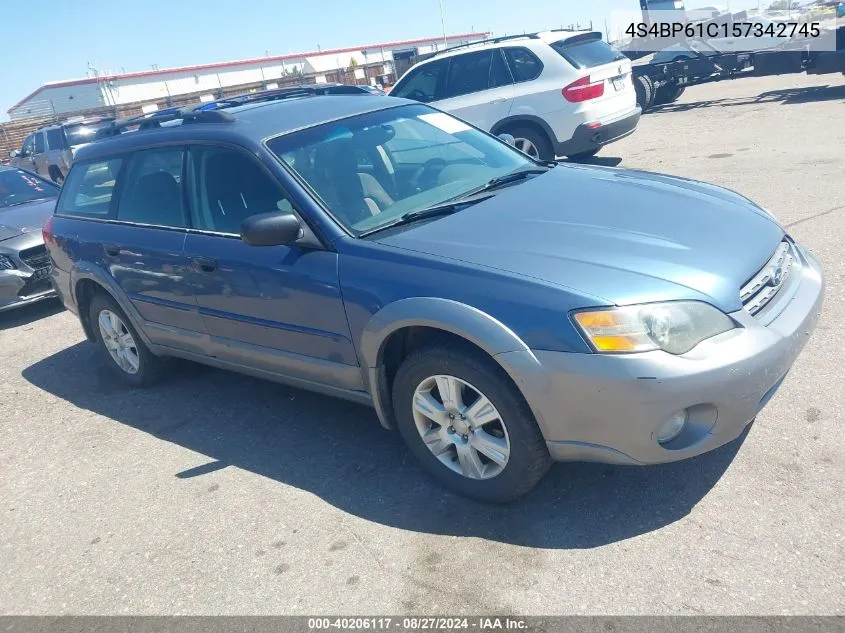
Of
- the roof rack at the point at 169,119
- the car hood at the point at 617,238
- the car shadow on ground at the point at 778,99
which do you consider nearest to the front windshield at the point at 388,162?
the car hood at the point at 617,238

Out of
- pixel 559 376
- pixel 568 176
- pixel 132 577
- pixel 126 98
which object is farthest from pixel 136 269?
pixel 126 98

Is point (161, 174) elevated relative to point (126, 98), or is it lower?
lower

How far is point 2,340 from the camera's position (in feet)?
24.0

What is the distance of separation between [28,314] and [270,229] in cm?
586

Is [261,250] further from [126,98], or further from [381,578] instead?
[126,98]

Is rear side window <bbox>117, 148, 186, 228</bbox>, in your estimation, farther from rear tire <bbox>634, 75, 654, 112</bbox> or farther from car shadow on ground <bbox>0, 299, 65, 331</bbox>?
rear tire <bbox>634, 75, 654, 112</bbox>

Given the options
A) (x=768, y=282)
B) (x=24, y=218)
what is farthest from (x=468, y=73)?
(x=768, y=282)

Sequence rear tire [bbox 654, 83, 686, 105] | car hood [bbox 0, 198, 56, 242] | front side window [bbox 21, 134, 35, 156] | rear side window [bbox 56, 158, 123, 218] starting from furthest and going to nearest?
front side window [bbox 21, 134, 35, 156] < rear tire [bbox 654, 83, 686, 105] < car hood [bbox 0, 198, 56, 242] < rear side window [bbox 56, 158, 123, 218]

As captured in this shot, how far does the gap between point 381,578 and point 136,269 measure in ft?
8.99

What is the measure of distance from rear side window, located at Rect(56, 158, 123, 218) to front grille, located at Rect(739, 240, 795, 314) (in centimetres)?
398

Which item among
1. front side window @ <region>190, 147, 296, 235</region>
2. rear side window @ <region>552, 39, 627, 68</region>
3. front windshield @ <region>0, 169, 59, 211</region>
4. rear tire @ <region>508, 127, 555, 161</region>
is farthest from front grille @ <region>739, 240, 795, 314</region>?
front windshield @ <region>0, 169, 59, 211</region>

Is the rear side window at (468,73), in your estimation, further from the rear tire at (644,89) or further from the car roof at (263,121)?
the rear tire at (644,89)

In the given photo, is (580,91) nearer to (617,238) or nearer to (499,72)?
(499,72)

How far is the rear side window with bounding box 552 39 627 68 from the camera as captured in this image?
9.45 meters
